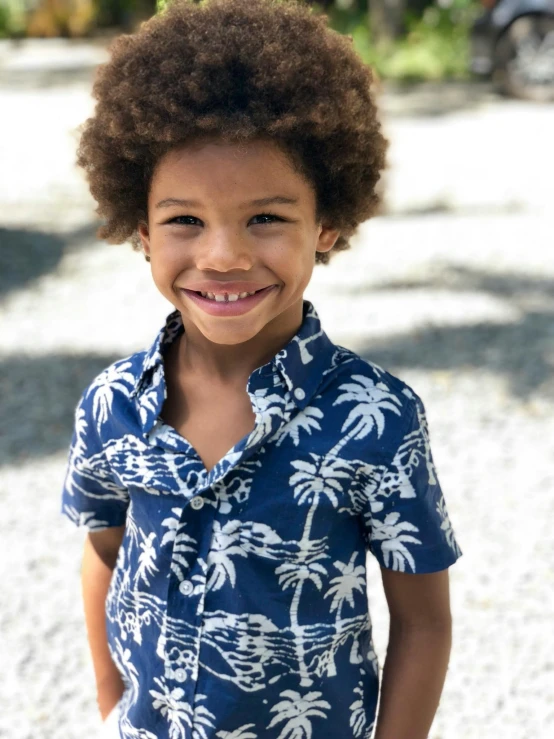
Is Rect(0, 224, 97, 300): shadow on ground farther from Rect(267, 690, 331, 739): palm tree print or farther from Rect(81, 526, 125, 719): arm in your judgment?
Rect(267, 690, 331, 739): palm tree print

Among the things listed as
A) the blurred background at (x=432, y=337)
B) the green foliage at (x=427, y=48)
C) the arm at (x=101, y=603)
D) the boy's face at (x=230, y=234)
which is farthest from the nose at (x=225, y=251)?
the green foliage at (x=427, y=48)

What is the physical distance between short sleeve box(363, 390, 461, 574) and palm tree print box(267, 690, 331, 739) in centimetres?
24

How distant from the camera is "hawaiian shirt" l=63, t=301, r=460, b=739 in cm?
135

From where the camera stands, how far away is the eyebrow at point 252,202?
1.32 m

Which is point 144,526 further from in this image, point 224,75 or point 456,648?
point 456,648

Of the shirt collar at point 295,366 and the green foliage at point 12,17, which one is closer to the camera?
the shirt collar at point 295,366

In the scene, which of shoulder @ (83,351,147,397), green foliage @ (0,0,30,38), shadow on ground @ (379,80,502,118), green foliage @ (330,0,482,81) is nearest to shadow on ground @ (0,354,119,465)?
shoulder @ (83,351,147,397)

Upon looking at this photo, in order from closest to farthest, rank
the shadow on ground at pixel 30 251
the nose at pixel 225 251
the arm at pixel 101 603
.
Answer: the nose at pixel 225 251 < the arm at pixel 101 603 < the shadow on ground at pixel 30 251

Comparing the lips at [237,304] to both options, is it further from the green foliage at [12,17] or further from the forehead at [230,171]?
the green foliage at [12,17]

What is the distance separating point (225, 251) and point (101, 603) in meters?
0.77

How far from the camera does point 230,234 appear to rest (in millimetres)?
1319

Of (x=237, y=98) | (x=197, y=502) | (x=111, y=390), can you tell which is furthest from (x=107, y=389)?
(x=237, y=98)

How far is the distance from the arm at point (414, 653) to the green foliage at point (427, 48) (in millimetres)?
10914

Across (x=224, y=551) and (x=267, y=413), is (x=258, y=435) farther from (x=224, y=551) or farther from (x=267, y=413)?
(x=224, y=551)
